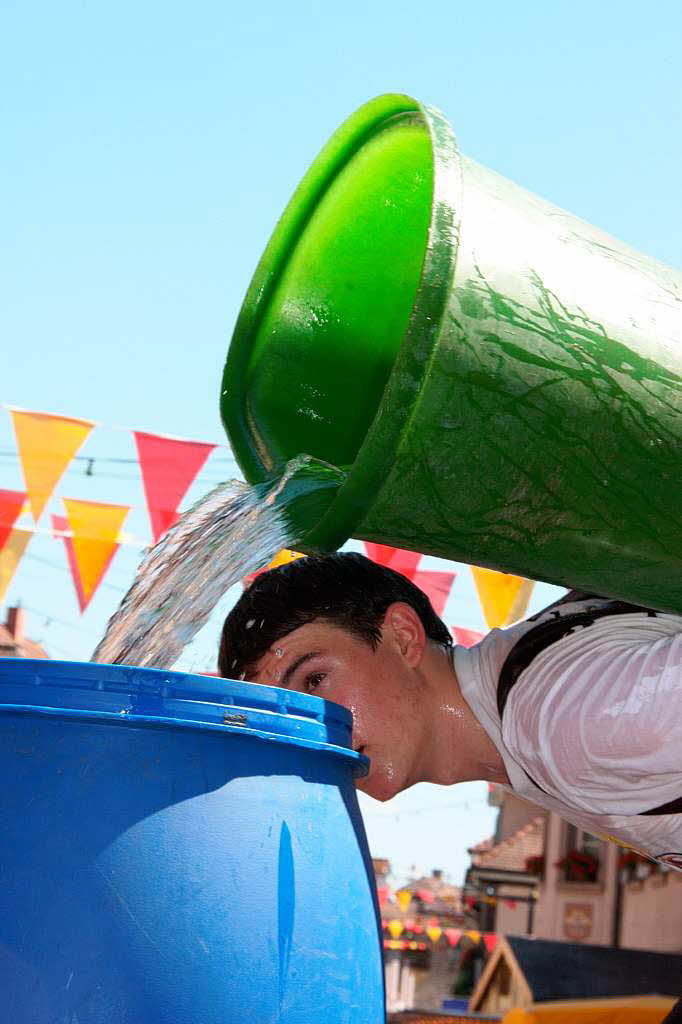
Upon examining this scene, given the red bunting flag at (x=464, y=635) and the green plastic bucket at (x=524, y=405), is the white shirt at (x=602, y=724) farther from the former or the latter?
the red bunting flag at (x=464, y=635)

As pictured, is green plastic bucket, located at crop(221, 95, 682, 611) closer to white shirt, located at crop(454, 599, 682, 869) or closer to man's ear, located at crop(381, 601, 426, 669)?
white shirt, located at crop(454, 599, 682, 869)

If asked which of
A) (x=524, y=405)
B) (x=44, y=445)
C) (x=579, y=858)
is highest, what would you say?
(x=44, y=445)

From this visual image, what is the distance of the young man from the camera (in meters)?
1.76

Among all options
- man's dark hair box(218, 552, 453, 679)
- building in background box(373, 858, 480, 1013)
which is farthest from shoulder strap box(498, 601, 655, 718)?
building in background box(373, 858, 480, 1013)

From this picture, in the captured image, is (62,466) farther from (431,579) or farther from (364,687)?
(364,687)

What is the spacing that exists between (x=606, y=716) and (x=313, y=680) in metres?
0.51

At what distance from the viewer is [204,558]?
2062 millimetres

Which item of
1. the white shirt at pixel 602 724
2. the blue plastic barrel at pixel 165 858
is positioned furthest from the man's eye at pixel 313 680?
the blue plastic barrel at pixel 165 858

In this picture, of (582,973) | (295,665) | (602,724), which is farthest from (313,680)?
(582,973)

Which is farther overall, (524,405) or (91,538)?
(91,538)

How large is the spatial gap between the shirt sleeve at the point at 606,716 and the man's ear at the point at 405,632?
286 millimetres

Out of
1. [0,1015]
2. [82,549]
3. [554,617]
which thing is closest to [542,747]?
[554,617]

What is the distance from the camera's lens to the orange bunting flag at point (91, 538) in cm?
816

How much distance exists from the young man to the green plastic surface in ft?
0.85
